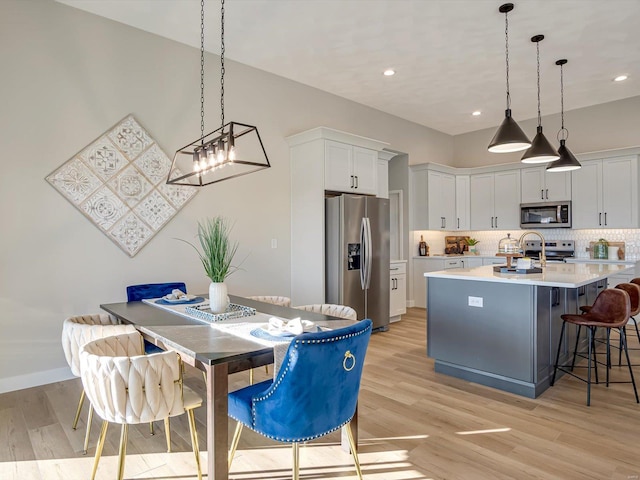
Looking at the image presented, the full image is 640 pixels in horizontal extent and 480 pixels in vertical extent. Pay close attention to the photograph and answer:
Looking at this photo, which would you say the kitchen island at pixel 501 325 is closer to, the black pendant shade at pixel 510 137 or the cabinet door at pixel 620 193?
the black pendant shade at pixel 510 137

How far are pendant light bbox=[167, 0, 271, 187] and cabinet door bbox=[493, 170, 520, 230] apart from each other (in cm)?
444

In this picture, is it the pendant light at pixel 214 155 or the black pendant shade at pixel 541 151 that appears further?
the black pendant shade at pixel 541 151

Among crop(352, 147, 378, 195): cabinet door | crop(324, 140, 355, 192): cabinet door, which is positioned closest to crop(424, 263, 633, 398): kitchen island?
crop(324, 140, 355, 192): cabinet door

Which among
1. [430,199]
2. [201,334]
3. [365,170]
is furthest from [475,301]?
[430,199]

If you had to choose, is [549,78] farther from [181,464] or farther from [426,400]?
[181,464]

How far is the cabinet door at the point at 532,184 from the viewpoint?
6.57 metres

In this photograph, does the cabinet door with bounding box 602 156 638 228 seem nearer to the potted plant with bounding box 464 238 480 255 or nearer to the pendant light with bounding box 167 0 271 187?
the potted plant with bounding box 464 238 480 255

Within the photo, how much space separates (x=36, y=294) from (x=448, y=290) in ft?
11.5

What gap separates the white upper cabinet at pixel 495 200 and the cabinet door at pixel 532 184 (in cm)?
10

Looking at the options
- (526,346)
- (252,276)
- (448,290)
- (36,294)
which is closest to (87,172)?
(36,294)

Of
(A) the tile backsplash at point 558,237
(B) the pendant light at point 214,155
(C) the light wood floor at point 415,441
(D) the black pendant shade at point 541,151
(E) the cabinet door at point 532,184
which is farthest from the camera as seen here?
(E) the cabinet door at point 532,184

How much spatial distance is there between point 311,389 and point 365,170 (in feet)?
13.1

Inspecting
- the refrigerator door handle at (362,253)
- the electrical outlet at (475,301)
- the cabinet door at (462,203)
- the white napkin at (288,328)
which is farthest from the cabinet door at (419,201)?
the white napkin at (288,328)

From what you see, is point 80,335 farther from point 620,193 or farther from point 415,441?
point 620,193
